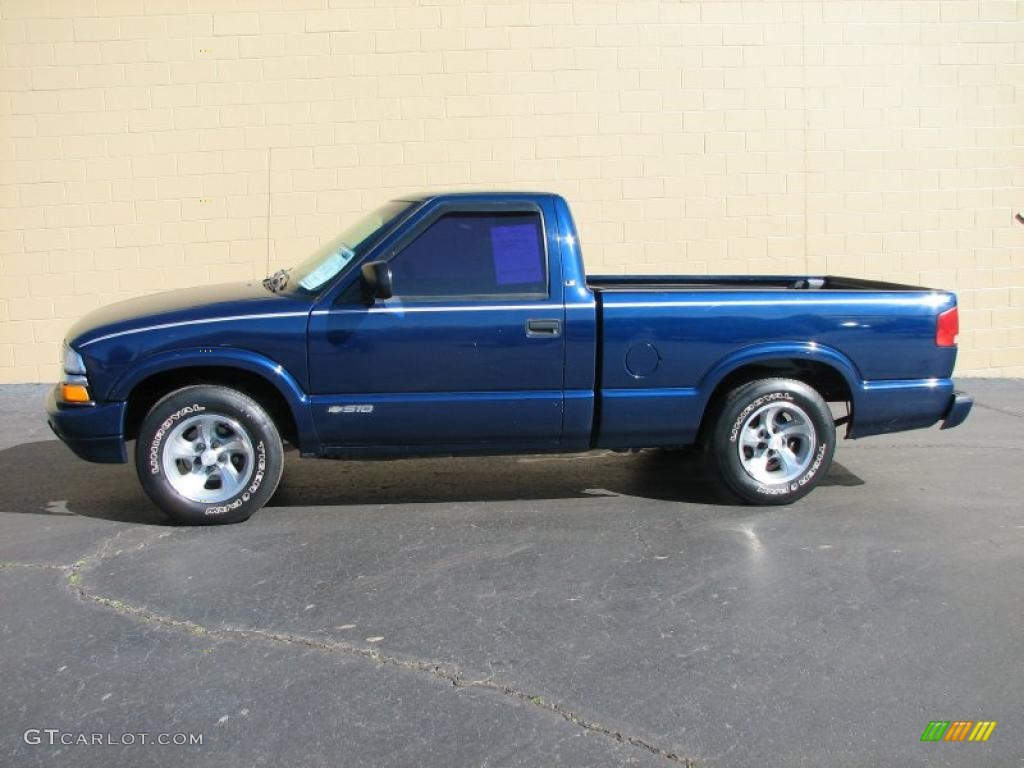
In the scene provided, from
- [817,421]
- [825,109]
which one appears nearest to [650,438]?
[817,421]

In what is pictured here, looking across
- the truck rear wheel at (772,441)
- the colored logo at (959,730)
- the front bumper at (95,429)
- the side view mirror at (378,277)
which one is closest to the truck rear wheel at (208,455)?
the front bumper at (95,429)

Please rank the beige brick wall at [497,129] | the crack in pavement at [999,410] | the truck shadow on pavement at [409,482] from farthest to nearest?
1. the beige brick wall at [497,129]
2. the crack in pavement at [999,410]
3. the truck shadow on pavement at [409,482]

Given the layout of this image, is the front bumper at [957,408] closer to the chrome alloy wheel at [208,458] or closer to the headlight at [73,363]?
the chrome alloy wheel at [208,458]

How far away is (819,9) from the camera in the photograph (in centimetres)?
1034

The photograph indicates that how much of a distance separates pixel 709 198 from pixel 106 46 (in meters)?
5.59

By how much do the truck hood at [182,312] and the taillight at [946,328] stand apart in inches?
139

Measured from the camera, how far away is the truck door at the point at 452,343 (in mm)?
6102

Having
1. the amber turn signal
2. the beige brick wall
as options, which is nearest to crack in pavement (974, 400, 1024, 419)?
the beige brick wall

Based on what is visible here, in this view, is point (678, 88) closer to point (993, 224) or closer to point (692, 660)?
point (993, 224)

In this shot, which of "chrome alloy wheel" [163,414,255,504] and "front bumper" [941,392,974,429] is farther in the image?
"front bumper" [941,392,974,429]

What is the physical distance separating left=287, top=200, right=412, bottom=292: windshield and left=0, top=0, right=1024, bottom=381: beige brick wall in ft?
12.3

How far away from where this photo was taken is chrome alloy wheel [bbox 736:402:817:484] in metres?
6.45

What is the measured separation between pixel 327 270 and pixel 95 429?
150 cm

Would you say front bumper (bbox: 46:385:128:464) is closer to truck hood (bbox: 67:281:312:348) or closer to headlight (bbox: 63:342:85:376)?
headlight (bbox: 63:342:85:376)
